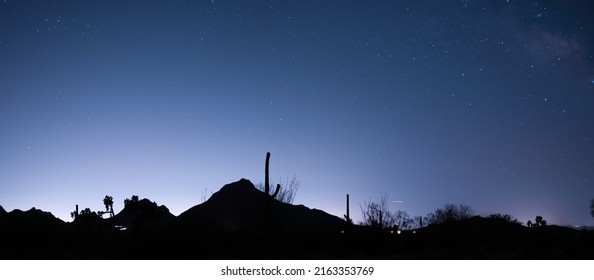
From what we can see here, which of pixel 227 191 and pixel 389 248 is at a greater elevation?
pixel 227 191

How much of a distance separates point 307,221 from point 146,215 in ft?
202

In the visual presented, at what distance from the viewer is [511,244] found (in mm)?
9875

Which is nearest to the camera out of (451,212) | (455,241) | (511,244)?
(511,244)

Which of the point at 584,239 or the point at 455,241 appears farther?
the point at 455,241
